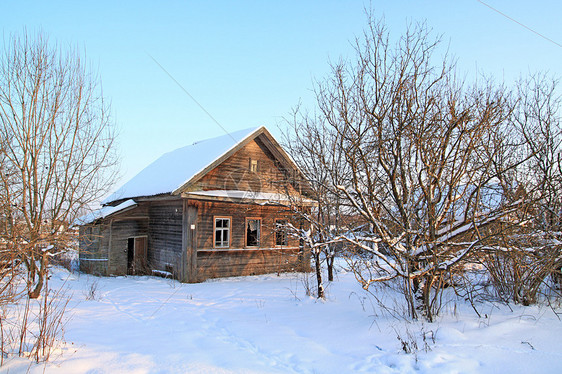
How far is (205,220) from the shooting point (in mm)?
13516

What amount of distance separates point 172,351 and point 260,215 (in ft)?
33.1

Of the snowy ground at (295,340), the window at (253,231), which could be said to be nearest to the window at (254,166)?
the window at (253,231)

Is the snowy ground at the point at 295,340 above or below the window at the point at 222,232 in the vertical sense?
below

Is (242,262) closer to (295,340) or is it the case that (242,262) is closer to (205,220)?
(205,220)

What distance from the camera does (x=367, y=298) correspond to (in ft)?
28.3

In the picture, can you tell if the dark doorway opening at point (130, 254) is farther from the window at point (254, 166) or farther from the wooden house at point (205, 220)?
the window at point (254, 166)

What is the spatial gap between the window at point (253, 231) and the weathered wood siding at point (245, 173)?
135 cm

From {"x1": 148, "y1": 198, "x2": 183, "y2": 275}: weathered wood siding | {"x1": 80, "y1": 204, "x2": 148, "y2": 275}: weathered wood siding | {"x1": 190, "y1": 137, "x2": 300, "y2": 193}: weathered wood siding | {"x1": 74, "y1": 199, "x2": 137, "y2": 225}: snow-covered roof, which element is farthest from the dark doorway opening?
{"x1": 190, "y1": 137, "x2": 300, "y2": 193}: weathered wood siding

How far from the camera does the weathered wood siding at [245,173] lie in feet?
44.8

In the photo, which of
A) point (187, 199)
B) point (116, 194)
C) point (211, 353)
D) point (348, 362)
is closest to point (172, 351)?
point (211, 353)

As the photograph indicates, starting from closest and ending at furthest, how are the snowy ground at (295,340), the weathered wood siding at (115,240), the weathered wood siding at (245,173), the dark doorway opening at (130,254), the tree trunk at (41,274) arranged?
the snowy ground at (295,340) → the tree trunk at (41,274) → the weathered wood siding at (245,173) → the weathered wood siding at (115,240) → the dark doorway opening at (130,254)

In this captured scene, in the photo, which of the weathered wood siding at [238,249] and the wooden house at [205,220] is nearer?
the wooden house at [205,220]

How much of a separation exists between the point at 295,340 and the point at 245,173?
9722mm

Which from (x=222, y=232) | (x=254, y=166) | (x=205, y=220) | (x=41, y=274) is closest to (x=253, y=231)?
(x=222, y=232)
